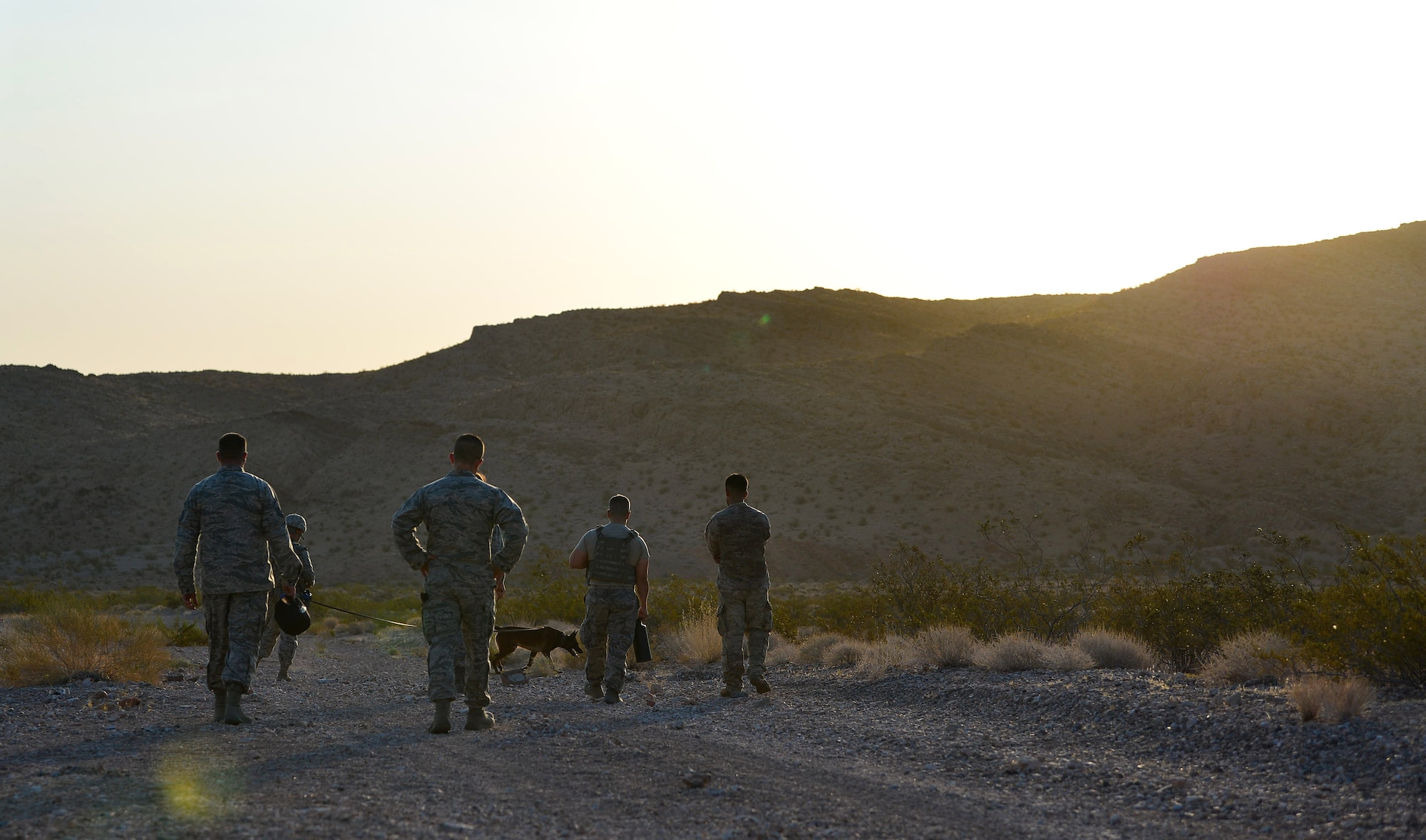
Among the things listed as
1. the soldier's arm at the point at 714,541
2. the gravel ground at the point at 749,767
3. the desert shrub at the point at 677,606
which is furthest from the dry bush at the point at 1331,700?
the desert shrub at the point at 677,606

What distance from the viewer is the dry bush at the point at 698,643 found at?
15.4 metres

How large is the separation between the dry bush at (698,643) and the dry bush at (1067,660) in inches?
184

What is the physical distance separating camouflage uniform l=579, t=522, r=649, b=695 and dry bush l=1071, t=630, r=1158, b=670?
15.5 ft

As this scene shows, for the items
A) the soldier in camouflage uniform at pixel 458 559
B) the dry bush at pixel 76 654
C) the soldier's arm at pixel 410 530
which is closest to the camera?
the soldier's arm at pixel 410 530

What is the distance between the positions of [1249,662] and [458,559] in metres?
6.67

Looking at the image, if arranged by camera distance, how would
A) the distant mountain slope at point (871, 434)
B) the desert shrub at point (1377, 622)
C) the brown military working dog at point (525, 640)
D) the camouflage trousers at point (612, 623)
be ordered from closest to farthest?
the desert shrub at point (1377, 622)
the camouflage trousers at point (612, 623)
the brown military working dog at point (525, 640)
the distant mountain slope at point (871, 434)

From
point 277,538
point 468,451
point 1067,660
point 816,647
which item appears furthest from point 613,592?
point 816,647

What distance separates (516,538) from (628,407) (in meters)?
56.3

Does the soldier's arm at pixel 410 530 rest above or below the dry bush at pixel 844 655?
above

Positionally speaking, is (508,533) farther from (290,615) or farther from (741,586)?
(741,586)

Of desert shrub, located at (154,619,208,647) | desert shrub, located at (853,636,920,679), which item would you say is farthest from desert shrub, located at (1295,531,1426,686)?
desert shrub, located at (154,619,208,647)

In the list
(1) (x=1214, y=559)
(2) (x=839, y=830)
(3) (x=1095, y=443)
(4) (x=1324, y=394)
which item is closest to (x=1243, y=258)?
(4) (x=1324, y=394)

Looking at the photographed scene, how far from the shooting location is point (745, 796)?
6.44 m

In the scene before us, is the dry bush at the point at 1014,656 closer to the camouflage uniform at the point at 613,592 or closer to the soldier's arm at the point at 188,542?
the camouflage uniform at the point at 613,592
